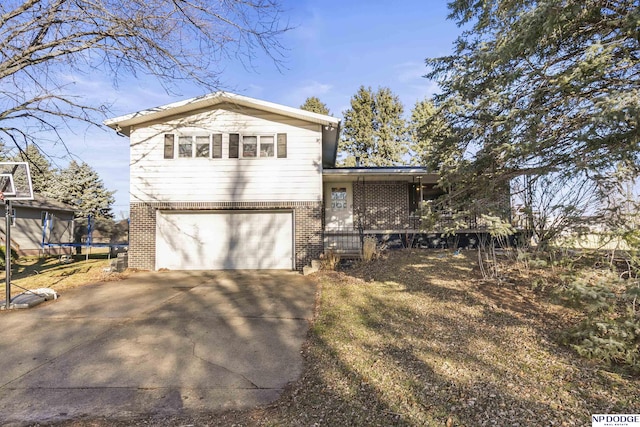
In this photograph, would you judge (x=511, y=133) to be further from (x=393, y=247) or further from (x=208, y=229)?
(x=208, y=229)

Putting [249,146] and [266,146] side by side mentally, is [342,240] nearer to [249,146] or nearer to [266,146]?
[266,146]

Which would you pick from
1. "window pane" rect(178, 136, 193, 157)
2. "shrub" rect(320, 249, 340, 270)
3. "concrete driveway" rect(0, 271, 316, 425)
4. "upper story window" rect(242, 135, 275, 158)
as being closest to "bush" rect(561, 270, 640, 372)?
"concrete driveway" rect(0, 271, 316, 425)

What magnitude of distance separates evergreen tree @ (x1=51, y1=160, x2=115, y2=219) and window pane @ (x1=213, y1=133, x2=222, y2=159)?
2152cm

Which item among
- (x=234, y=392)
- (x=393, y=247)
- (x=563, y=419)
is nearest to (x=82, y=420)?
(x=234, y=392)

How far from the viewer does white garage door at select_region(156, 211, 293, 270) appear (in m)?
12.1

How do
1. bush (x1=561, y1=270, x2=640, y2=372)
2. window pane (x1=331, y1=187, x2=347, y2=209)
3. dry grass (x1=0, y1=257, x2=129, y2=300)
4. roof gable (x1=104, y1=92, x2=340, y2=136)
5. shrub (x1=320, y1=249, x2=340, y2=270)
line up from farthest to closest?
window pane (x1=331, y1=187, x2=347, y2=209), roof gable (x1=104, y1=92, x2=340, y2=136), shrub (x1=320, y1=249, x2=340, y2=270), dry grass (x1=0, y1=257, x2=129, y2=300), bush (x1=561, y1=270, x2=640, y2=372)

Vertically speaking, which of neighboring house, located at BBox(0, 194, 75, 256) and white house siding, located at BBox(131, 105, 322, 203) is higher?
white house siding, located at BBox(131, 105, 322, 203)

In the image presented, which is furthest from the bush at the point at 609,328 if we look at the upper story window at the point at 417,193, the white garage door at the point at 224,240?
the upper story window at the point at 417,193

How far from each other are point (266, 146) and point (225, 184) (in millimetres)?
1856

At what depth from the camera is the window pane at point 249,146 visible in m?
12.1

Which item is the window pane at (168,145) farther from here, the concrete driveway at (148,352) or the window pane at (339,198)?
the window pane at (339,198)

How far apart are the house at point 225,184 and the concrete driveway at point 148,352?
3516 mm

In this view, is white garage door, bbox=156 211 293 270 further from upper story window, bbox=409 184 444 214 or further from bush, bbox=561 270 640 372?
bush, bbox=561 270 640 372

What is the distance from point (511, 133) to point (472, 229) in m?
8.41
